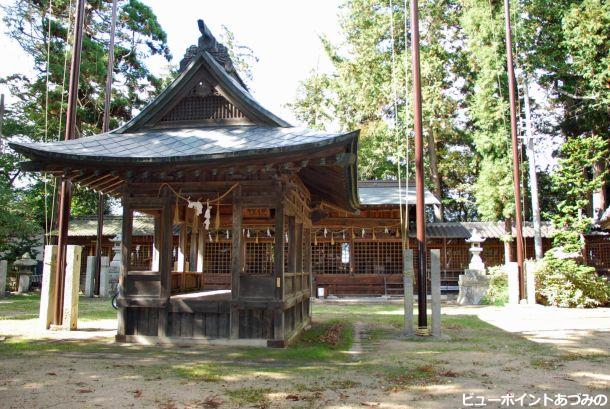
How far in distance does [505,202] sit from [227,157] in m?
19.8

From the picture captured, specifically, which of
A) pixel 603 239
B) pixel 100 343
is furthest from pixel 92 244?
pixel 603 239

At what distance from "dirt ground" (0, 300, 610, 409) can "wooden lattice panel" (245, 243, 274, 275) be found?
1273cm

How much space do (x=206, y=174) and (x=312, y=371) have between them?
167 inches

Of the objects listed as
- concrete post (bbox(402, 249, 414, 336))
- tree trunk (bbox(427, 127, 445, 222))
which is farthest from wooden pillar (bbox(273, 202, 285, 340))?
tree trunk (bbox(427, 127, 445, 222))

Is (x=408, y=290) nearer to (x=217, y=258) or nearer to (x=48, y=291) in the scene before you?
(x=48, y=291)

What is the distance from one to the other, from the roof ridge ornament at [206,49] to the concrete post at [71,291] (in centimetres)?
486

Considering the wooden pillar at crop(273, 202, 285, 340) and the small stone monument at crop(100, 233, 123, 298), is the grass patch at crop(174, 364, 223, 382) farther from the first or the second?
the small stone monument at crop(100, 233, 123, 298)

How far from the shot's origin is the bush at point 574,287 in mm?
17422

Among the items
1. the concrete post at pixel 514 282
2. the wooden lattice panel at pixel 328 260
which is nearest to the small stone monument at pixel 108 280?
the wooden lattice panel at pixel 328 260

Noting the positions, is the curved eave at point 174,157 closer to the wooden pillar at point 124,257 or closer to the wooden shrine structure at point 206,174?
the wooden shrine structure at point 206,174

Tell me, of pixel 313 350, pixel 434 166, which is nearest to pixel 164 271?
pixel 313 350

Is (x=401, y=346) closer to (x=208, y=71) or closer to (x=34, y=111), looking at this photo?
(x=208, y=71)

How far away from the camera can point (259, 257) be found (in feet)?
78.8

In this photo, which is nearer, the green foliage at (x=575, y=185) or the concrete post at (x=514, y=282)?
the concrete post at (x=514, y=282)
